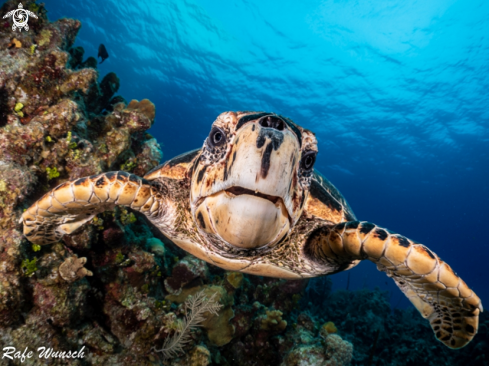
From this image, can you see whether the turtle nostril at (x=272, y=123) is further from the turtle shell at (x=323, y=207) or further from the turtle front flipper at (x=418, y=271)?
the turtle shell at (x=323, y=207)

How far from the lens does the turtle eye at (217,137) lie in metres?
1.79

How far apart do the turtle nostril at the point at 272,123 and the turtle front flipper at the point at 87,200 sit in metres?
1.65

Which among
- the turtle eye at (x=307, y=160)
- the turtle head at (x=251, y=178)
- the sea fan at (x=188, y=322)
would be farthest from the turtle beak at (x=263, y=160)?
the sea fan at (x=188, y=322)

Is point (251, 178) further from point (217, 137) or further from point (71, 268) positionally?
point (71, 268)

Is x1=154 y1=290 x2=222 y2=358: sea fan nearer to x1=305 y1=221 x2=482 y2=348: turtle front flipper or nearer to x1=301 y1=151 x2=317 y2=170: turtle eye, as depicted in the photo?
x1=305 y1=221 x2=482 y2=348: turtle front flipper

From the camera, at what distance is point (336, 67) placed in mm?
26969

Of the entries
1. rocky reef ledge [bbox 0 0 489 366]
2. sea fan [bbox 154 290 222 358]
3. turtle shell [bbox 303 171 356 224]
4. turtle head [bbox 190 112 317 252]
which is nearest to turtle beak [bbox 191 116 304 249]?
turtle head [bbox 190 112 317 252]

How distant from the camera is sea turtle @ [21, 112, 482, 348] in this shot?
1.52 metres

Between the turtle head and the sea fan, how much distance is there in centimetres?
288

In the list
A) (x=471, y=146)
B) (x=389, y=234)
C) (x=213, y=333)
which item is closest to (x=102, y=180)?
(x=389, y=234)

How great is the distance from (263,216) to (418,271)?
4.12 feet

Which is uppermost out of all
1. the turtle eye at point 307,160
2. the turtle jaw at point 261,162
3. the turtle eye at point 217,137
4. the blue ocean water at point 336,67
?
the blue ocean water at point 336,67

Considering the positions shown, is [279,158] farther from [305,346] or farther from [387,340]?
[387,340]

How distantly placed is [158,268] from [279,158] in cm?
429
